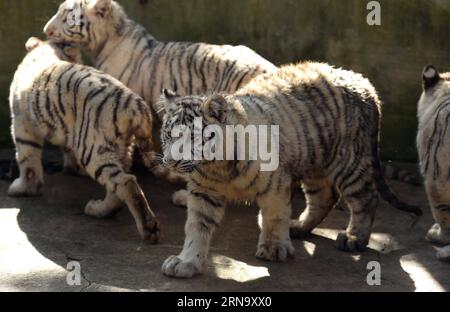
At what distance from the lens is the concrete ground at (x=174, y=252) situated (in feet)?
14.9

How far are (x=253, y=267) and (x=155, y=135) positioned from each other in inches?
76.9

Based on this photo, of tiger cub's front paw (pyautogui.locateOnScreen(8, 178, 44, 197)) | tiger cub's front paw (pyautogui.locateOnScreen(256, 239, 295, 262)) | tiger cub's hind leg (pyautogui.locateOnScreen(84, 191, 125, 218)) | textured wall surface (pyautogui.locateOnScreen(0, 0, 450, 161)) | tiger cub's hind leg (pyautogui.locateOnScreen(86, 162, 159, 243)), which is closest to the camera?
tiger cub's front paw (pyautogui.locateOnScreen(256, 239, 295, 262))

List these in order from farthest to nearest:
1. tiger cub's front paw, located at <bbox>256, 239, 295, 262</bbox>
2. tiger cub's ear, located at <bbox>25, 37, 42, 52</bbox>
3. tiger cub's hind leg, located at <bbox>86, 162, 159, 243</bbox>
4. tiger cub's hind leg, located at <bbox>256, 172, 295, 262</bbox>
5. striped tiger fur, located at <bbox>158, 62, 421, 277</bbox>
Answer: tiger cub's ear, located at <bbox>25, 37, 42, 52</bbox> → tiger cub's hind leg, located at <bbox>86, 162, 159, 243</bbox> → tiger cub's front paw, located at <bbox>256, 239, 295, 262</bbox> → tiger cub's hind leg, located at <bbox>256, 172, 295, 262</bbox> → striped tiger fur, located at <bbox>158, 62, 421, 277</bbox>

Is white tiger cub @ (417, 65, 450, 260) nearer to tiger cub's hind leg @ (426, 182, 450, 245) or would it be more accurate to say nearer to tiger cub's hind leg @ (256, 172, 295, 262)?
tiger cub's hind leg @ (426, 182, 450, 245)

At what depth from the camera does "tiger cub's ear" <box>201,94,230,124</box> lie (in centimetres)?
450

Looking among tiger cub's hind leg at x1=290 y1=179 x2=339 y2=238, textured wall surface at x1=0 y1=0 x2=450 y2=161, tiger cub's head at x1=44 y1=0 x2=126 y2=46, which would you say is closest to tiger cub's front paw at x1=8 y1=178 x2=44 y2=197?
tiger cub's head at x1=44 y1=0 x2=126 y2=46

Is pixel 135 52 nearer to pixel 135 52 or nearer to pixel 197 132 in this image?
pixel 135 52

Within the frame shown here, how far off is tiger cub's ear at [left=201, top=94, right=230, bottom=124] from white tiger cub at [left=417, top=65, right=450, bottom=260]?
1407 mm

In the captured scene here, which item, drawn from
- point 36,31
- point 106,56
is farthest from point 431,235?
point 36,31

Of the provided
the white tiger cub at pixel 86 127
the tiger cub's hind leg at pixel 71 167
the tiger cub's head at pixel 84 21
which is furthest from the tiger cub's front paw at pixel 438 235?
the tiger cub's head at pixel 84 21

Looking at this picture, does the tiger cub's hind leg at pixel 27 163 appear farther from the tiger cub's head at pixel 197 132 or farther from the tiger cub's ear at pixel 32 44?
the tiger cub's head at pixel 197 132

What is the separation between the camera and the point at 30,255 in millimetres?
4855

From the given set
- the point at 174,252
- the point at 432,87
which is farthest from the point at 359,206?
the point at 174,252

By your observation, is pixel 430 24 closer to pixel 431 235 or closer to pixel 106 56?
pixel 431 235
